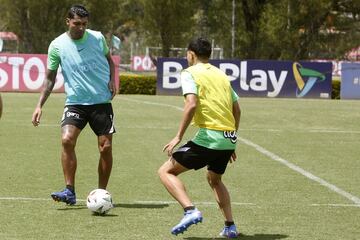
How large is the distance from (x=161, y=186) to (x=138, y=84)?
25320mm

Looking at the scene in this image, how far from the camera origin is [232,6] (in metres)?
47.4

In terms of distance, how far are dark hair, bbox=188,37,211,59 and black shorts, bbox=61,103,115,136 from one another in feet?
6.85

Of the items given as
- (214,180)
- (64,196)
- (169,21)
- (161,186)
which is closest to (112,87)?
(64,196)

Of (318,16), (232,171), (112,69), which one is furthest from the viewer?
(318,16)

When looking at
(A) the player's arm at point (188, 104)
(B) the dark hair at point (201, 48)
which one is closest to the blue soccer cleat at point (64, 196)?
(A) the player's arm at point (188, 104)

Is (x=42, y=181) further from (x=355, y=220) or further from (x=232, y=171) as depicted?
(x=355, y=220)

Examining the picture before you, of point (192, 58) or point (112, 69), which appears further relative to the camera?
point (112, 69)

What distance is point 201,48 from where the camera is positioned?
7.30 m

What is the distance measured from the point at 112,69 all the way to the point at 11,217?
6.32 feet

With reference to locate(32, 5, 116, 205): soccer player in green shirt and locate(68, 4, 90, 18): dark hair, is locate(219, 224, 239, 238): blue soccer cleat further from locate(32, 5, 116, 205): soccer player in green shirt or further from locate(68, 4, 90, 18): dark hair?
locate(68, 4, 90, 18): dark hair

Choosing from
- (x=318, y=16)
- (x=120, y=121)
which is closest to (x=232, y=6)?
(x=318, y=16)

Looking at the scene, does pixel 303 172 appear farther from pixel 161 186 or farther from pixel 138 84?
pixel 138 84

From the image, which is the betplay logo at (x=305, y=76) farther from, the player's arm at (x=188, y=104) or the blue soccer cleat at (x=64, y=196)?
the player's arm at (x=188, y=104)

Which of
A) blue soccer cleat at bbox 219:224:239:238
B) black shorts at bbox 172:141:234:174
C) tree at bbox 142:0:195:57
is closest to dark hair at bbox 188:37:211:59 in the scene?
black shorts at bbox 172:141:234:174
